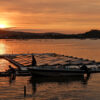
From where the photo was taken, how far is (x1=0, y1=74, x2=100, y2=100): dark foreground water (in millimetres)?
26984

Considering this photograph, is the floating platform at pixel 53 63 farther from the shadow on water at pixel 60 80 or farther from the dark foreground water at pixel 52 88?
the dark foreground water at pixel 52 88

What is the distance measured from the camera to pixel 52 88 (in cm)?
3169

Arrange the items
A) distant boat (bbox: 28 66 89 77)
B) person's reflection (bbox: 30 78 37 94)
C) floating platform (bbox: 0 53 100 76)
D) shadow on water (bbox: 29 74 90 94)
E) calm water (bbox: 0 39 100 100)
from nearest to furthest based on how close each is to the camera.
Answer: calm water (bbox: 0 39 100 100) → person's reflection (bbox: 30 78 37 94) → shadow on water (bbox: 29 74 90 94) → distant boat (bbox: 28 66 89 77) → floating platform (bbox: 0 53 100 76)

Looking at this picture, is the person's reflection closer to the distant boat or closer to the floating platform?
the floating platform

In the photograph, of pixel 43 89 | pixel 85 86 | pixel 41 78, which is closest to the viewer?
pixel 43 89

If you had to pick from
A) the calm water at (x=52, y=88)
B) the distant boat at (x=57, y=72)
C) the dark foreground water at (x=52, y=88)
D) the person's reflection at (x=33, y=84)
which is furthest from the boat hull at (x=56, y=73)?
the person's reflection at (x=33, y=84)

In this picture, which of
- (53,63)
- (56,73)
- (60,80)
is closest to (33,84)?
(60,80)

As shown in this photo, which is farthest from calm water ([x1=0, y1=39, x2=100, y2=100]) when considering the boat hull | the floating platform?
the floating platform

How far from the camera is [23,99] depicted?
2562cm

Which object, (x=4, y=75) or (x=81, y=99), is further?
(x=4, y=75)

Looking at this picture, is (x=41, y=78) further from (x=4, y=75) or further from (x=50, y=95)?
(x=50, y=95)

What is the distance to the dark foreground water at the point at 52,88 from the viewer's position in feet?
88.5

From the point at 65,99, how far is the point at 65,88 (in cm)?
581

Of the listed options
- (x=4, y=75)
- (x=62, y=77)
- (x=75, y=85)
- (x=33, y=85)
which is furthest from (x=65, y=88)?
(x=4, y=75)
